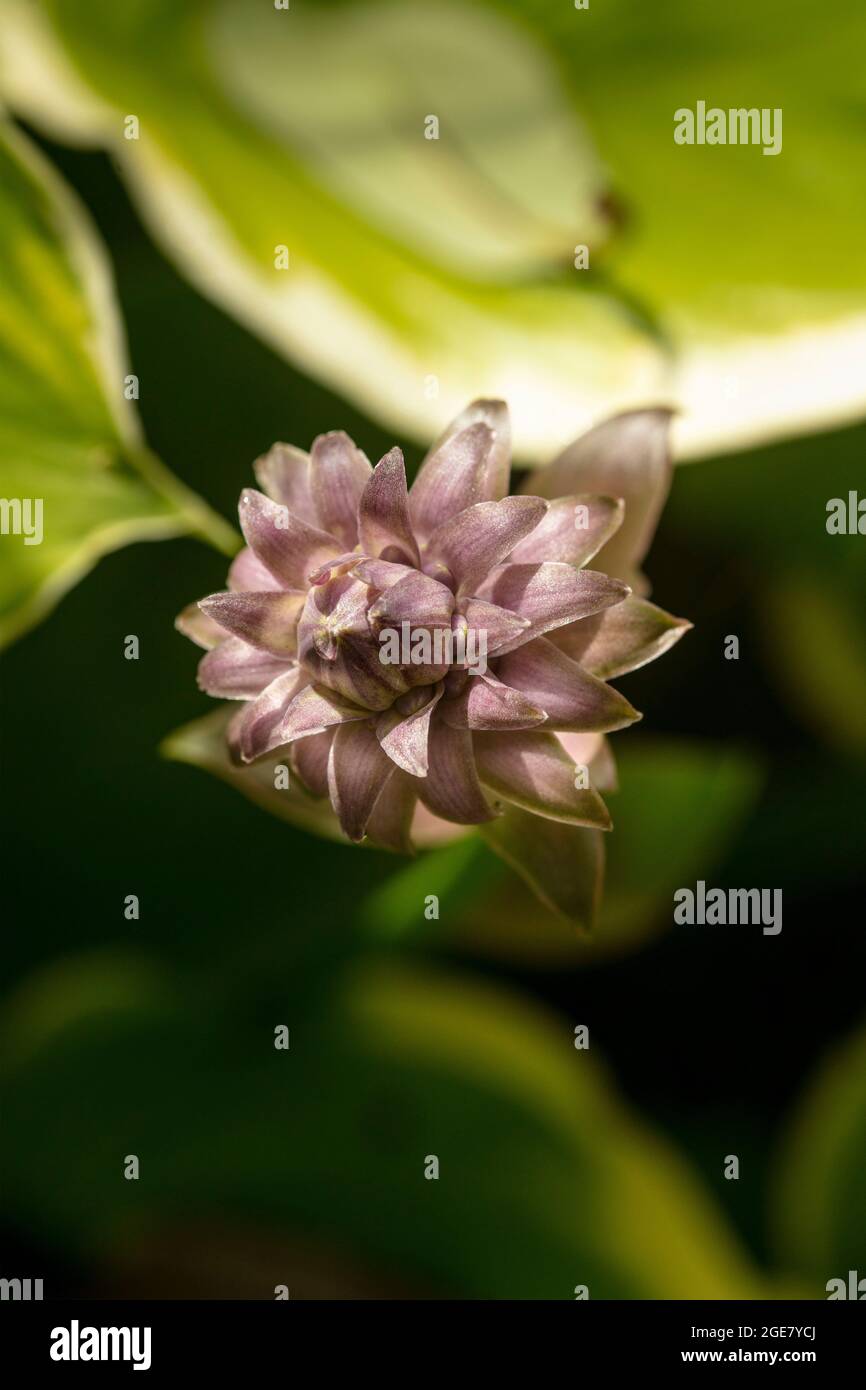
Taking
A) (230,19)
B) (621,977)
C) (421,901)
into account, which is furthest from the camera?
(621,977)

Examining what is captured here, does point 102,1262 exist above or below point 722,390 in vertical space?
below

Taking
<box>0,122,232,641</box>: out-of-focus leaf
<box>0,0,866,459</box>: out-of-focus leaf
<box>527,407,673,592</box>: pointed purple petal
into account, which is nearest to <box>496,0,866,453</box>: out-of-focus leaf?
<box>0,0,866,459</box>: out-of-focus leaf

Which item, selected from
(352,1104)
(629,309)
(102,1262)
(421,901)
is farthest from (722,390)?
(102,1262)

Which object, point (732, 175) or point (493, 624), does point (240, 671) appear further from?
point (732, 175)

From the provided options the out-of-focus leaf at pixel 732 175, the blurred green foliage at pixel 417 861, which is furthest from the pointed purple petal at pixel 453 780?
the out-of-focus leaf at pixel 732 175

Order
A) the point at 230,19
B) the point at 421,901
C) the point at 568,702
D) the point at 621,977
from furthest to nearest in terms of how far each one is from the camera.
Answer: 1. the point at 621,977
2. the point at 230,19
3. the point at 421,901
4. the point at 568,702

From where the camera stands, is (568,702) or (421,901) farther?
(421,901)

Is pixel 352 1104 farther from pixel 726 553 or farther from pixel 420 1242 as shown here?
pixel 726 553
